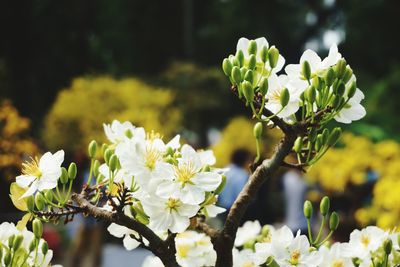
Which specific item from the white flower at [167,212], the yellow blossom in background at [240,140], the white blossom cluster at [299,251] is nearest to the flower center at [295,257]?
the white blossom cluster at [299,251]

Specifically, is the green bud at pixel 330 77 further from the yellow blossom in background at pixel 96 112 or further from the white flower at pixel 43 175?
the yellow blossom in background at pixel 96 112

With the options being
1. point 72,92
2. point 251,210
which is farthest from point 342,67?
point 72,92

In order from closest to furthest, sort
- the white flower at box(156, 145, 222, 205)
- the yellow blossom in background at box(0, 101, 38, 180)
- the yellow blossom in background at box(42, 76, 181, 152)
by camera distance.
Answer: the white flower at box(156, 145, 222, 205) → the yellow blossom in background at box(0, 101, 38, 180) → the yellow blossom in background at box(42, 76, 181, 152)

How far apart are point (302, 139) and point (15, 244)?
0.57m

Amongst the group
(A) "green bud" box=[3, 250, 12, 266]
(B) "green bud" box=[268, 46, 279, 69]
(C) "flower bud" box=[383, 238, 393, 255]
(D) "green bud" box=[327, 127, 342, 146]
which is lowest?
(A) "green bud" box=[3, 250, 12, 266]

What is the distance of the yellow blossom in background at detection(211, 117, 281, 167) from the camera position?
11375 mm

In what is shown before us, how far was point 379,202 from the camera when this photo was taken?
4.50m

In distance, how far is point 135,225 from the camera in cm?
119

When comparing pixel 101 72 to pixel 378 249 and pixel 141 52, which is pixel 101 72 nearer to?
pixel 141 52

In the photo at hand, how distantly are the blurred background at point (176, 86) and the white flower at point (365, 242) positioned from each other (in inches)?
16.0

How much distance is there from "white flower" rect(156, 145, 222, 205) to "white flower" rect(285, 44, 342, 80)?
0.24m

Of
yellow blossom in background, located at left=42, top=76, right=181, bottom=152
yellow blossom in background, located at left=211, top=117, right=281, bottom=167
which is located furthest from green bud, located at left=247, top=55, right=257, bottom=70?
yellow blossom in background, located at left=211, top=117, right=281, bottom=167

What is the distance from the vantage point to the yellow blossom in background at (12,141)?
4938 mm

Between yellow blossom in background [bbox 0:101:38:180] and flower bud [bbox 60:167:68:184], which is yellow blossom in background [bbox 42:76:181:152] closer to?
yellow blossom in background [bbox 0:101:38:180]
